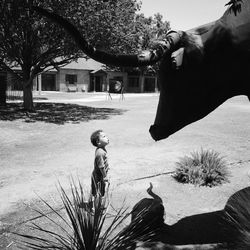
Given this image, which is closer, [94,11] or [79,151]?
[79,151]

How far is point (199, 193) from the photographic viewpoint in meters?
6.26

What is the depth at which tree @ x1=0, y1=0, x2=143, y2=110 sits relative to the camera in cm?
1641

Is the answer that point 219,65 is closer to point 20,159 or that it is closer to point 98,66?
point 20,159

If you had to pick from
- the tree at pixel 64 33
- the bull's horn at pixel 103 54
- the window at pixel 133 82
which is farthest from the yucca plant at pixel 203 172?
the window at pixel 133 82

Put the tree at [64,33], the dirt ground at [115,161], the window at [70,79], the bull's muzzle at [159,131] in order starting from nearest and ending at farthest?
the bull's muzzle at [159,131]
the dirt ground at [115,161]
the tree at [64,33]
the window at [70,79]

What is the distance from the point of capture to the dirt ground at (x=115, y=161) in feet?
18.9

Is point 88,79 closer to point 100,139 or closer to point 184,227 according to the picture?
point 100,139

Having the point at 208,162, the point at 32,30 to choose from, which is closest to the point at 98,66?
the point at 32,30

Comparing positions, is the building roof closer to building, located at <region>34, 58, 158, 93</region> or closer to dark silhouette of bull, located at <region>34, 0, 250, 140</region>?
building, located at <region>34, 58, 158, 93</region>

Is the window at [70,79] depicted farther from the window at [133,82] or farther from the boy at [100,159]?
the boy at [100,159]

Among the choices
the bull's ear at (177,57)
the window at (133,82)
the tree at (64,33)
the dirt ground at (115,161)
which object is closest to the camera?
the bull's ear at (177,57)

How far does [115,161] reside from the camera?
8.77m

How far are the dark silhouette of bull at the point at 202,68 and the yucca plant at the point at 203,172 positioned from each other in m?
3.67

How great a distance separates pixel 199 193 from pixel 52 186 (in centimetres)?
285
